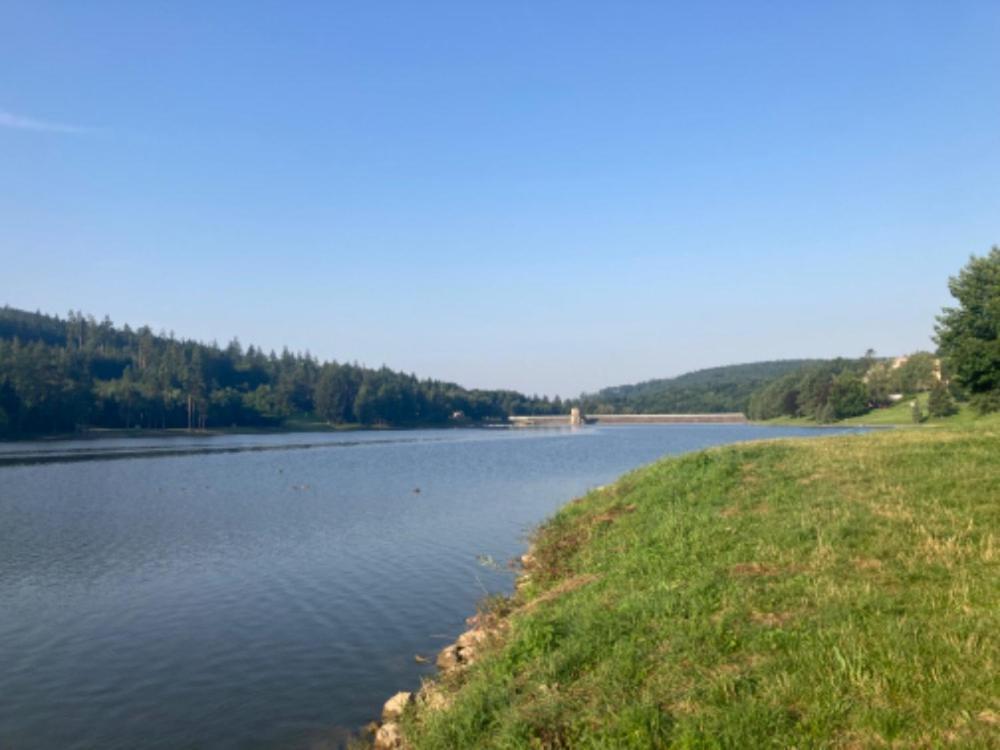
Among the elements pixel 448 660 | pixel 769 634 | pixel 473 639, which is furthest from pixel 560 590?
pixel 769 634

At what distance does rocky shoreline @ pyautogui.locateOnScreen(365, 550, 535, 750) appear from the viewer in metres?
11.6

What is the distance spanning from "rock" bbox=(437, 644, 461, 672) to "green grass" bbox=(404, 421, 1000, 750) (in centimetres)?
149

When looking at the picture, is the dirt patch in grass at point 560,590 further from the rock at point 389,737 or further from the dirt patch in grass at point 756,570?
the rock at point 389,737

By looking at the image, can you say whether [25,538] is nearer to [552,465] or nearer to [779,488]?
[779,488]

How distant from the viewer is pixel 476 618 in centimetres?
1809

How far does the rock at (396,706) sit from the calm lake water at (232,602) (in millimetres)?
764

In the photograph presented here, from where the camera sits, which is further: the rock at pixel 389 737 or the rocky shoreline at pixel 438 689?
the rocky shoreline at pixel 438 689

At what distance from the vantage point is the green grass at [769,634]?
7.61m

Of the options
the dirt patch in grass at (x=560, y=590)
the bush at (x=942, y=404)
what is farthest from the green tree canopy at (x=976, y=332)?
the bush at (x=942, y=404)

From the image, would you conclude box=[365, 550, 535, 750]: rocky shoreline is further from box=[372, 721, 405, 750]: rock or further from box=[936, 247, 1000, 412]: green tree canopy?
box=[936, 247, 1000, 412]: green tree canopy

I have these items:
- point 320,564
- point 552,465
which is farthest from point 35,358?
point 320,564

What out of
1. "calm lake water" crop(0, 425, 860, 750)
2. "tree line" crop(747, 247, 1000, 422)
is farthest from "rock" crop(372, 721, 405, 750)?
"tree line" crop(747, 247, 1000, 422)

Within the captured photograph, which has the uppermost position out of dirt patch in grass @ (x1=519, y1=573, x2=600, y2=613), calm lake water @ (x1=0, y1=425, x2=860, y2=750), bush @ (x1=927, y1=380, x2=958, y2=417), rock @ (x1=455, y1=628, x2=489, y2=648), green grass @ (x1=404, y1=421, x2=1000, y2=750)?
bush @ (x1=927, y1=380, x2=958, y2=417)

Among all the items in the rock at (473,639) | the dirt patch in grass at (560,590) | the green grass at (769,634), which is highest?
the green grass at (769,634)
